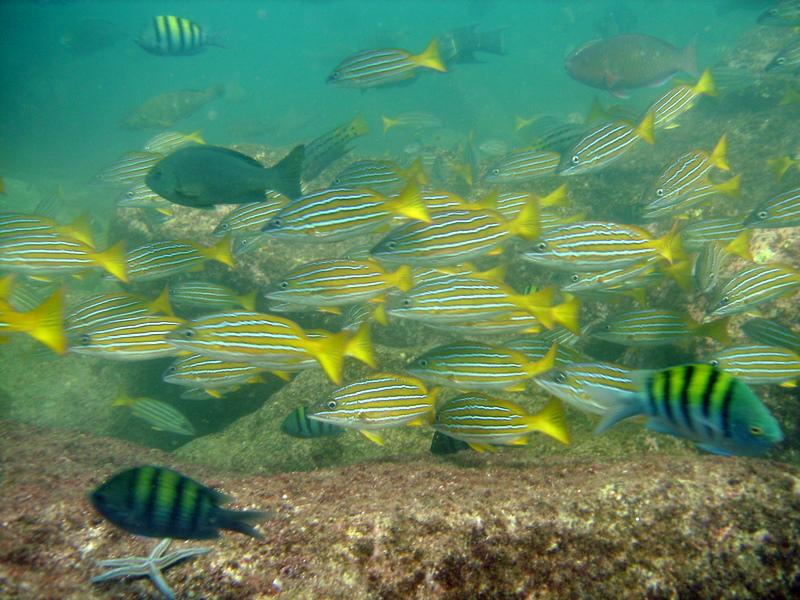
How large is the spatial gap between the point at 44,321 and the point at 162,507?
195 cm

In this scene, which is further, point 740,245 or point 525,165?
point 525,165

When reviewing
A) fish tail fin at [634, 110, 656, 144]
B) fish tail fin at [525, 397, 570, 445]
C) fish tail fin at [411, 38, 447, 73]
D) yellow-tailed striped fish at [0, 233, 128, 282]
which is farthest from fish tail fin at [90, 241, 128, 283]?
fish tail fin at [634, 110, 656, 144]

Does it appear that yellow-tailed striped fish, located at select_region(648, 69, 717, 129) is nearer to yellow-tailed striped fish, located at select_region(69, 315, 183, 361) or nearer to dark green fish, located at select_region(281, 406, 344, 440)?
dark green fish, located at select_region(281, 406, 344, 440)

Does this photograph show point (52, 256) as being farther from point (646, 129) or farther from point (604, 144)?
point (646, 129)

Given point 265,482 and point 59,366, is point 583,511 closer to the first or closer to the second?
point 265,482

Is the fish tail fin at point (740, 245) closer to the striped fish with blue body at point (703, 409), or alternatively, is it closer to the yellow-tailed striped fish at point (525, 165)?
the yellow-tailed striped fish at point (525, 165)

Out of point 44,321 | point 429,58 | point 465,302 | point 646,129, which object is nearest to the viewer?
point 44,321

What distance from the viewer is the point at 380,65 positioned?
6164mm

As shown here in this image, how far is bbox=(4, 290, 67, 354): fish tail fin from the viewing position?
9.29 feet

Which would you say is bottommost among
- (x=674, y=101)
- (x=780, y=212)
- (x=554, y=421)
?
(x=554, y=421)

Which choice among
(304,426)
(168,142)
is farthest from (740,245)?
(168,142)

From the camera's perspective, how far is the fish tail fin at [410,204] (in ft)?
12.2

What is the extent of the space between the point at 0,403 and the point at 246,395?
3.95 m

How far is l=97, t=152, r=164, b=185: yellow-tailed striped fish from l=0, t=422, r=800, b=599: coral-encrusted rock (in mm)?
4779
